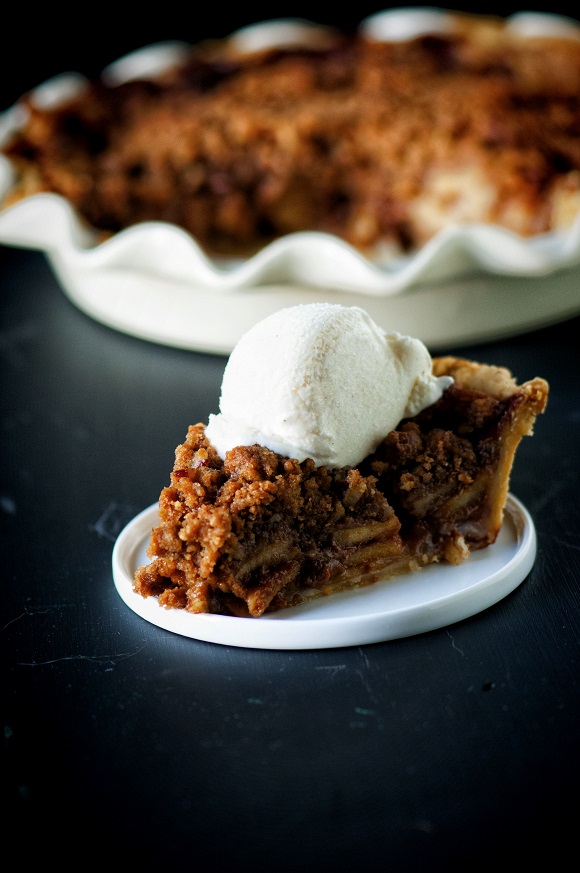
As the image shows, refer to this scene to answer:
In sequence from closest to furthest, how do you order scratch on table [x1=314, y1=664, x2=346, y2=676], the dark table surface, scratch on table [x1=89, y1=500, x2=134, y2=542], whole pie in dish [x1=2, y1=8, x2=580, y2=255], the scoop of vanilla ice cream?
the dark table surface → scratch on table [x1=314, y1=664, x2=346, y2=676] → the scoop of vanilla ice cream → scratch on table [x1=89, y1=500, x2=134, y2=542] → whole pie in dish [x1=2, y1=8, x2=580, y2=255]

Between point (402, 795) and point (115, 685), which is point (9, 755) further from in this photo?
point (402, 795)

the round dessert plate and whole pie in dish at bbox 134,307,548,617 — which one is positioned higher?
whole pie in dish at bbox 134,307,548,617

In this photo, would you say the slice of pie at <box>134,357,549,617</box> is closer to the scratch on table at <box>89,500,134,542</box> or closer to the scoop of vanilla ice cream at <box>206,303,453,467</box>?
the scoop of vanilla ice cream at <box>206,303,453,467</box>

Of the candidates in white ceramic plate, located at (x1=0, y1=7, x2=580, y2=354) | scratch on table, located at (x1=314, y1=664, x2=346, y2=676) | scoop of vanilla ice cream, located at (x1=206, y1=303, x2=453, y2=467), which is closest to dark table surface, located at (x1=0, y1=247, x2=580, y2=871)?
scratch on table, located at (x1=314, y1=664, x2=346, y2=676)

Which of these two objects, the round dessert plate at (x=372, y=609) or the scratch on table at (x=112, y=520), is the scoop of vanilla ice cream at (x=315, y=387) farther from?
the scratch on table at (x=112, y=520)

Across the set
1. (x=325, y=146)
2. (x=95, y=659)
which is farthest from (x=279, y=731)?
(x=325, y=146)

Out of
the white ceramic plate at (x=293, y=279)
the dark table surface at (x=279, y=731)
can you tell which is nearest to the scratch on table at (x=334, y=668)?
the dark table surface at (x=279, y=731)
